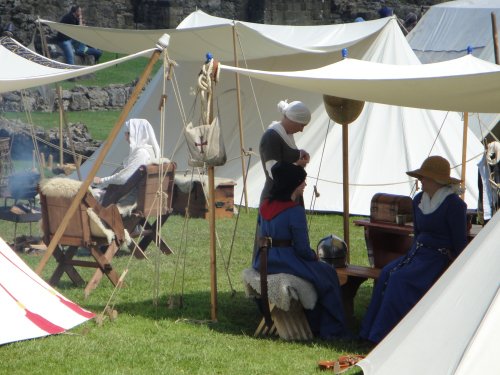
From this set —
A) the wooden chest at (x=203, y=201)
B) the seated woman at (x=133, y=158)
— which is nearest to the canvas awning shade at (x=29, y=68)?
the seated woman at (x=133, y=158)

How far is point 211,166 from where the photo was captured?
5941 millimetres

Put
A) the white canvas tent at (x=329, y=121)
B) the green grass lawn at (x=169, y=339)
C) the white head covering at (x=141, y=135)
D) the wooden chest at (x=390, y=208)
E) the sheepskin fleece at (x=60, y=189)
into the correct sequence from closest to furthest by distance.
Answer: the green grass lawn at (x=169, y=339) → the wooden chest at (x=390, y=208) → the sheepskin fleece at (x=60, y=189) → the white head covering at (x=141, y=135) → the white canvas tent at (x=329, y=121)

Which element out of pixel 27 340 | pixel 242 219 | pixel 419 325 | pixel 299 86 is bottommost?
pixel 242 219

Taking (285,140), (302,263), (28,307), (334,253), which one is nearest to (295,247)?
(302,263)

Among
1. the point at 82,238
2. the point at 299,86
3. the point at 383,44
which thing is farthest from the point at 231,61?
the point at 299,86

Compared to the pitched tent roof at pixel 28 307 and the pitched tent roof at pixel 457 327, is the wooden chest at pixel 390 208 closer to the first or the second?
the pitched tent roof at pixel 28 307

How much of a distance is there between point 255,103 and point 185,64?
1.03 m

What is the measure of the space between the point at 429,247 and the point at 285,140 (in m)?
1.03

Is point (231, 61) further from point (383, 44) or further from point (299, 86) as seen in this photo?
point (299, 86)

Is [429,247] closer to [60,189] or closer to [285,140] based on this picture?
[285,140]

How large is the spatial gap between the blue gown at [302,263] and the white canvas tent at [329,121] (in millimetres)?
3943

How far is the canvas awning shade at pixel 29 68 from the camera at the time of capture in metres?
6.00

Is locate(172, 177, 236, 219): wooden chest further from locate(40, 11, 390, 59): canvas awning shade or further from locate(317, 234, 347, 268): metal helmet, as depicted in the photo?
locate(317, 234, 347, 268): metal helmet

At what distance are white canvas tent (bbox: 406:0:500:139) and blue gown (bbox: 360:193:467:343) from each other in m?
7.23
